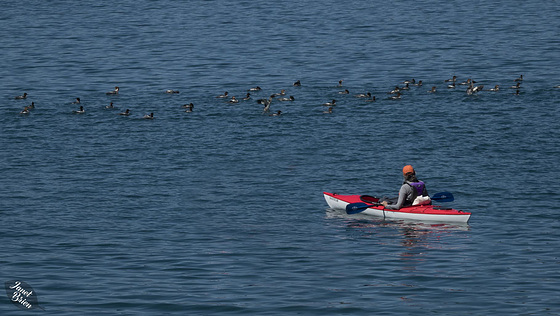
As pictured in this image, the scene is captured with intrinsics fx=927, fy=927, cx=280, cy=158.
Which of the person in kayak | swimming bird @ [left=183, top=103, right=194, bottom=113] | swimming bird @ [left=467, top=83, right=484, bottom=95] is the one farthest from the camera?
swimming bird @ [left=467, top=83, right=484, bottom=95]

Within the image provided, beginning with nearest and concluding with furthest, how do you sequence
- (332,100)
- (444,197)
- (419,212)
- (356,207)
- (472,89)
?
(419,212) < (356,207) < (444,197) < (332,100) < (472,89)

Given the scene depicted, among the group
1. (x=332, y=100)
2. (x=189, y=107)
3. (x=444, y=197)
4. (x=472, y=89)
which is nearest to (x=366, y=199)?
(x=444, y=197)

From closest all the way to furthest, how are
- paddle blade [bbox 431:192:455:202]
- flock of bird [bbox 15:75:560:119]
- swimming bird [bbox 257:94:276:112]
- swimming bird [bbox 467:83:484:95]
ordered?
paddle blade [bbox 431:192:455:202] < swimming bird [bbox 257:94:276:112] < flock of bird [bbox 15:75:560:119] < swimming bird [bbox 467:83:484:95]

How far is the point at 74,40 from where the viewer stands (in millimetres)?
77688

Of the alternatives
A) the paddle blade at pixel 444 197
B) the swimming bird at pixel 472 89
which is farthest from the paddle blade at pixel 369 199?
the swimming bird at pixel 472 89

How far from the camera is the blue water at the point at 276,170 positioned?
74.6ft

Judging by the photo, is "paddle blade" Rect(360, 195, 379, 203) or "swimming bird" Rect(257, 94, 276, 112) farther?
"swimming bird" Rect(257, 94, 276, 112)

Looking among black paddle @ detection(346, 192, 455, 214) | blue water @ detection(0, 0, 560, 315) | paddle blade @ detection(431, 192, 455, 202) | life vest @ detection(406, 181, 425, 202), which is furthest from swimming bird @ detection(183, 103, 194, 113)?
life vest @ detection(406, 181, 425, 202)

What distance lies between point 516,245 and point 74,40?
58.0 metres

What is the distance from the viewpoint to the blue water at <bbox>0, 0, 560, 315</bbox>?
22.7 meters

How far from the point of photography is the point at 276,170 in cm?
3759

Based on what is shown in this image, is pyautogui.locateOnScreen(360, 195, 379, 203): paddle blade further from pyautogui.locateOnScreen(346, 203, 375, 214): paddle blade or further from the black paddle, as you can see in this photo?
pyautogui.locateOnScreen(346, 203, 375, 214): paddle blade

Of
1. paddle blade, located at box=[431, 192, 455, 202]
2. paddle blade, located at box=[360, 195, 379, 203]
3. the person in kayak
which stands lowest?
paddle blade, located at box=[431, 192, 455, 202]

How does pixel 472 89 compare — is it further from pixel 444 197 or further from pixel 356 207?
pixel 356 207
